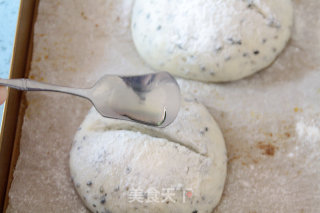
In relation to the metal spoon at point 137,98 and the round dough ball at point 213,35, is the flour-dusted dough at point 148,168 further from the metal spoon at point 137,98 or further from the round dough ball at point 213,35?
the round dough ball at point 213,35

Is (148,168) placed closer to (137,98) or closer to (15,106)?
(137,98)

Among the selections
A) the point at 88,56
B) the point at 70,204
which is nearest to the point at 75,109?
the point at 88,56

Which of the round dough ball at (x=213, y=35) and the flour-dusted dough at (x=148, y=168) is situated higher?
the round dough ball at (x=213, y=35)

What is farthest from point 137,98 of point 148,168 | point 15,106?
point 15,106

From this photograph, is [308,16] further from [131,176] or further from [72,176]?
[72,176]

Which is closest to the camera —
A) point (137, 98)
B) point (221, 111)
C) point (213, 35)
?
point (137, 98)

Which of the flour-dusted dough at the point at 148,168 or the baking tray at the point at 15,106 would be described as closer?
the flour-dusted dough at the point at 148,168

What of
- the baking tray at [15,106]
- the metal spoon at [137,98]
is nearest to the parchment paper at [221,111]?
the baking tray at [15,106]
